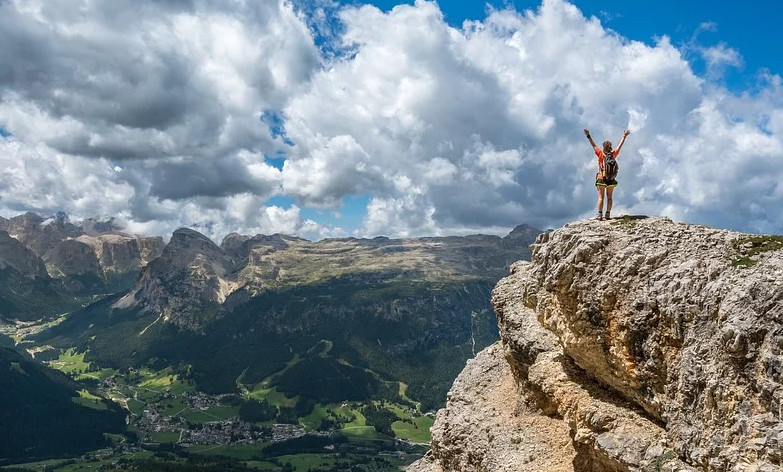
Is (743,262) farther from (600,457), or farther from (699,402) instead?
(600,457)

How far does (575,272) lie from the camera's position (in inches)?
1053

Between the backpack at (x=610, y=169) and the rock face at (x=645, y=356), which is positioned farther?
the backpack at (x=610, y=169)

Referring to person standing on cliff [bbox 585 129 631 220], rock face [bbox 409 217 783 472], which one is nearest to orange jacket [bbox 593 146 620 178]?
person standing on cliff [bbox 585 129 631 220]

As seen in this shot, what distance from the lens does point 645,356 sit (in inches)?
880

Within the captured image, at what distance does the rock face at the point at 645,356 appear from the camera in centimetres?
Answer: 1716

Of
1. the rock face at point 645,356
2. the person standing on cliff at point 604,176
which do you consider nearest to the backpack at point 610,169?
the person standing on cliff at point 604,176

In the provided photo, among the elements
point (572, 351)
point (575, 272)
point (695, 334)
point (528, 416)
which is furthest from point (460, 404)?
point (695, 334)

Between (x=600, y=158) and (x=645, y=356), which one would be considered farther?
(x=600, y=158)

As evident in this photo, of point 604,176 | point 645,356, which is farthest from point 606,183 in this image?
point 645,356

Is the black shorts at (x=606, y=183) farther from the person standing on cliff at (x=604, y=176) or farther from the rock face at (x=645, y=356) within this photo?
the rock face at (x=645, y=356)

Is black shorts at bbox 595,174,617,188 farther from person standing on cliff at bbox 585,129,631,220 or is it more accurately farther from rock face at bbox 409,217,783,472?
rock face at bbox 409,217,783,472

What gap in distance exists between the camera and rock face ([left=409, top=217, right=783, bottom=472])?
17156mm

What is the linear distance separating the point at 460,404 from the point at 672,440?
19932 millimetres

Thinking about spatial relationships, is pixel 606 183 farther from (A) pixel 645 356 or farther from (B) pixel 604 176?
(A) pixel 645 356
